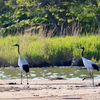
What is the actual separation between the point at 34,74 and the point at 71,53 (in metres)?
4.66

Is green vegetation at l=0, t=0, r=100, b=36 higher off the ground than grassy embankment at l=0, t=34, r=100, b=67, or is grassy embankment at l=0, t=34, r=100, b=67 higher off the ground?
green vegetation at l=0, t=0, r=100, b=36

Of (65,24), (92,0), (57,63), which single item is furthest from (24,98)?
(65,24)

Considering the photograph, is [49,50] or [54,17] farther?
[54,17]

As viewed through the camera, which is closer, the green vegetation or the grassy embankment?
the grassy embankment

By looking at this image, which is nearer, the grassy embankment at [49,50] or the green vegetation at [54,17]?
the grassy embankment at [49,50]

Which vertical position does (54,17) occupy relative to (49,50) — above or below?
above

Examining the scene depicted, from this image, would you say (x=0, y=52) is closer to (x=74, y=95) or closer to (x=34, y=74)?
(x=34, y=74)

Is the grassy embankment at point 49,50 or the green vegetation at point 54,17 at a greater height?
the green vegetation at point 54,17

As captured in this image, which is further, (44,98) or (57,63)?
(57,63)

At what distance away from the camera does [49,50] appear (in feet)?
73.4

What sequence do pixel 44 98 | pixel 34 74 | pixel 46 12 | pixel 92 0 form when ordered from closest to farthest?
pixel 44 98 < pixel 34 74 < pixel 92 0 < pixel 46 12

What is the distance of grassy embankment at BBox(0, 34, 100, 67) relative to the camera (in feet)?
71.3

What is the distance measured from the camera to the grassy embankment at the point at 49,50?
2173cm

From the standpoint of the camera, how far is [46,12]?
106 ft
